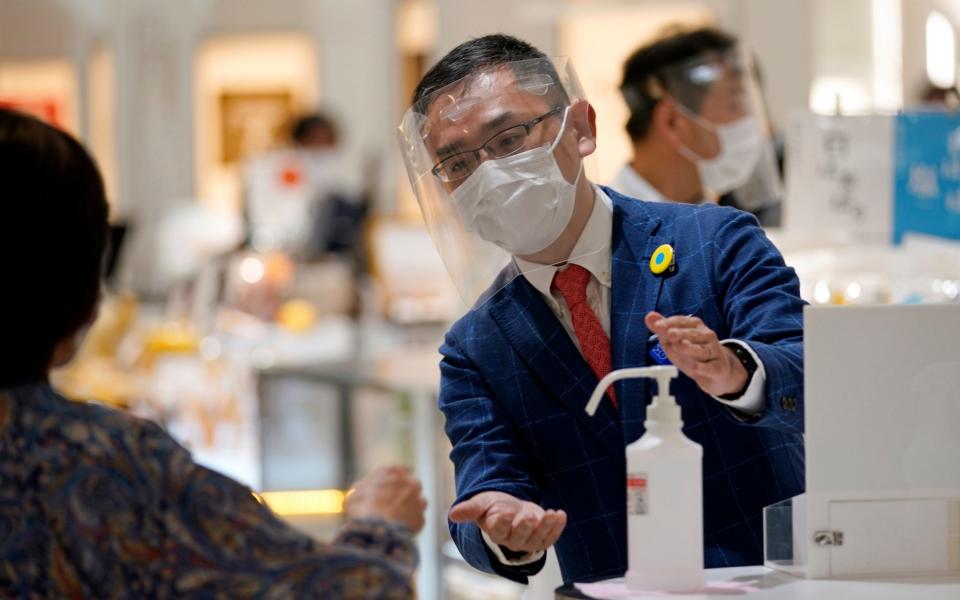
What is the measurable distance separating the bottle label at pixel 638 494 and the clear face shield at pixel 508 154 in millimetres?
505

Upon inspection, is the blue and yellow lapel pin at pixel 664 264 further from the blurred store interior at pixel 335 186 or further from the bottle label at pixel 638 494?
the bottle label at pixel 638 494

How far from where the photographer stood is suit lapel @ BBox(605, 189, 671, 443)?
2.00 metres

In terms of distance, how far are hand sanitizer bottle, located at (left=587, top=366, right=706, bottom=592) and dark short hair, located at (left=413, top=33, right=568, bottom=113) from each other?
2.01ft

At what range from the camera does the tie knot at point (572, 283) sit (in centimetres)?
210

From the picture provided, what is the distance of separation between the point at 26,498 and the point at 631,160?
7.68 ft

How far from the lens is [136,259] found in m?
14.6

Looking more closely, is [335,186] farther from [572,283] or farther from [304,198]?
[572,283]

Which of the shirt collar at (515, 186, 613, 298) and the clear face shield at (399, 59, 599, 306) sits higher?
the clear face shield at (399, 59, 599, 306)

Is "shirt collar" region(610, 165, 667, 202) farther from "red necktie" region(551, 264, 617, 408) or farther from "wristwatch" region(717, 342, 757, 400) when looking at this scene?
"wristwatch" region(717, 342, 757, 400)

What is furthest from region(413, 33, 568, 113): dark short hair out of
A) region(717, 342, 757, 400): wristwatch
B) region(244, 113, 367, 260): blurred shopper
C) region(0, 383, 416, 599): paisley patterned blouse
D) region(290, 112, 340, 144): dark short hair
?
region(290, 112, 340, 144): dark short hair

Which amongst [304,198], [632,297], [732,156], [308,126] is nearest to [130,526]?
[632,297]

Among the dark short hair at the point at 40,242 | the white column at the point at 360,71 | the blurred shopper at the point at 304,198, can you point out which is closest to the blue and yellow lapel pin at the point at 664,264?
the dark short hair at the point at 40,242

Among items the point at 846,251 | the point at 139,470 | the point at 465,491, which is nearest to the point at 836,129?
the point at 846,251

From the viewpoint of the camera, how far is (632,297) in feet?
6.74
